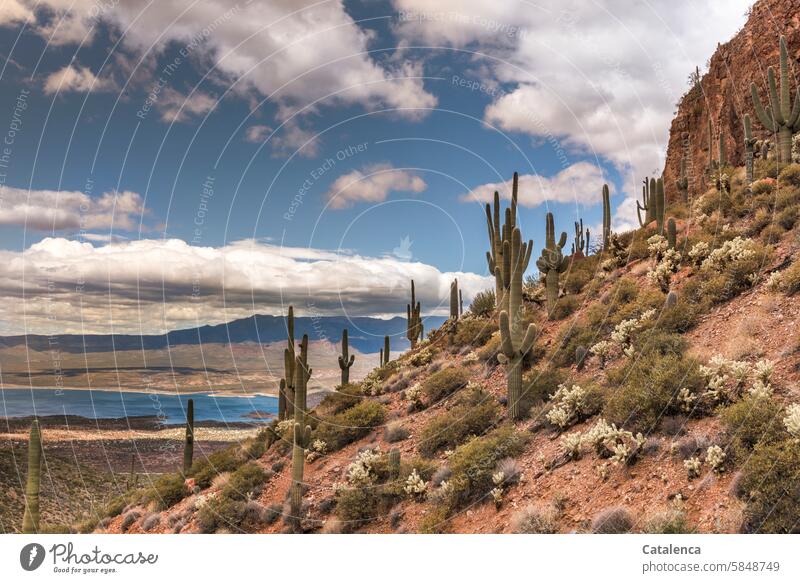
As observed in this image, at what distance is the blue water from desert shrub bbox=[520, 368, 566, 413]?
7.82 meters

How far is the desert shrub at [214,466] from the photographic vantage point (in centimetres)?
2014

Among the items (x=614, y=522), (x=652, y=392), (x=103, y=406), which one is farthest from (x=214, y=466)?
(x=103, y=406)

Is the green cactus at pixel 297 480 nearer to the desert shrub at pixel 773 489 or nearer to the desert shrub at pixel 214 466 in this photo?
the desert shrub at pixel 214 466

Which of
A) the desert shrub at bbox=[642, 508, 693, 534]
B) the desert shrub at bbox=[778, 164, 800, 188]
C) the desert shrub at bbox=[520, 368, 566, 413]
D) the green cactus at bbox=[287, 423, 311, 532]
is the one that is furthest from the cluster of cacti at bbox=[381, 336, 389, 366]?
the desert shrub at bbox=[642, 508, 693, 534]

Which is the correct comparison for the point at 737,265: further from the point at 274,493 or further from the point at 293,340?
the point at 274,493

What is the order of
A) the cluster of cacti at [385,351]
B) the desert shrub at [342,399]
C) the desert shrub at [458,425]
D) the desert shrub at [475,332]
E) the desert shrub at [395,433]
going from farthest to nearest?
1. the cluster of cacti at [385,351]
2. the desert shrub at [475,332]
3. the desert shrub at [342,399]
4. the desert shrub at [395,433]
5. the desert shrub at [458,425]

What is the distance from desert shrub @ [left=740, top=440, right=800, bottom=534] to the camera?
670 centimetres

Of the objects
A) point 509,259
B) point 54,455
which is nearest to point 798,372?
point 509,259

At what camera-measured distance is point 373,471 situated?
541 inches

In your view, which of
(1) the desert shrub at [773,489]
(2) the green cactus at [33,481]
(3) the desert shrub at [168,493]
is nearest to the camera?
(1) the desert shrub at [773,489]

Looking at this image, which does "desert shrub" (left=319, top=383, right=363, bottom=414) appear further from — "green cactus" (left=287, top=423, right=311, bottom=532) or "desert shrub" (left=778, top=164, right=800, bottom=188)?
"desert shrub" (left=778, top=164, right=800, bottom=188)

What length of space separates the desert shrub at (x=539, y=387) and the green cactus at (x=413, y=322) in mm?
13558

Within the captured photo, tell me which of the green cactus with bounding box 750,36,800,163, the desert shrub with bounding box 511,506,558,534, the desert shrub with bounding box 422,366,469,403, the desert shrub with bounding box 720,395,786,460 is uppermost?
the green cactus with bounding box 750,36,800,163

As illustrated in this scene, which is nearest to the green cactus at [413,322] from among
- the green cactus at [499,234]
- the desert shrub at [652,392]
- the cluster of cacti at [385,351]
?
the cluster of cacti at [385,351]
